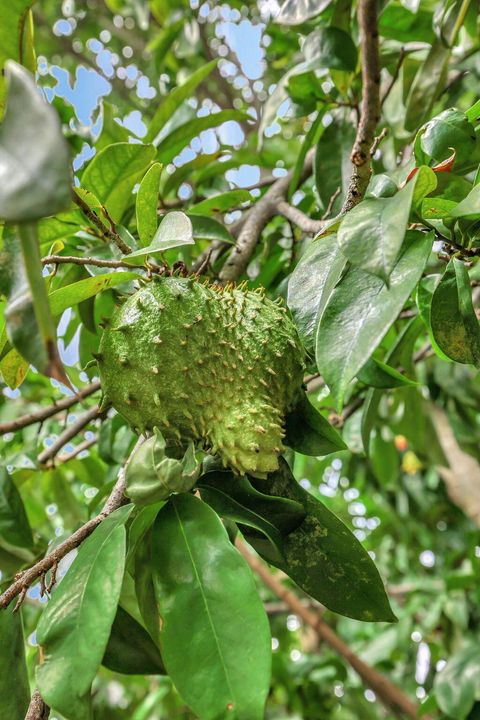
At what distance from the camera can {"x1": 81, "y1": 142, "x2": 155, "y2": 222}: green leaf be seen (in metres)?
1.09

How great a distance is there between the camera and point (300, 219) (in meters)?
1.16

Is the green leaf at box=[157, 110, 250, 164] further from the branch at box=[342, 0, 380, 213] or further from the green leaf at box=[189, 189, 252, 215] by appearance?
the branch at box=[342, 0, 380, 213]

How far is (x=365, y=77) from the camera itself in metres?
1.10

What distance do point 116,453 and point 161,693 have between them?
1.53 m

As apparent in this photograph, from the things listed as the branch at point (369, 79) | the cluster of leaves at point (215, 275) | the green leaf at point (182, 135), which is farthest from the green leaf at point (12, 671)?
the green leaf at point (182, 135)

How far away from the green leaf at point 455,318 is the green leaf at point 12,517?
791mm

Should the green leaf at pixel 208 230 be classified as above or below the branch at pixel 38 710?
above

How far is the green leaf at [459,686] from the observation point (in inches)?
64.8

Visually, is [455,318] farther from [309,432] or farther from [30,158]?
[30,158]

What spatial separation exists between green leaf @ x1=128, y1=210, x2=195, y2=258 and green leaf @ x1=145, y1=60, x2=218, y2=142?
0.67 metres

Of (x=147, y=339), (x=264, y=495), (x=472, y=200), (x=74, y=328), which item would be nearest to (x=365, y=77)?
(x=472, y=200)

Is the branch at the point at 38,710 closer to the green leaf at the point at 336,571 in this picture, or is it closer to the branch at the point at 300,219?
the green leaf at the point at 336,571

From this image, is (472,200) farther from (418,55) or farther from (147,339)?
(418,55)

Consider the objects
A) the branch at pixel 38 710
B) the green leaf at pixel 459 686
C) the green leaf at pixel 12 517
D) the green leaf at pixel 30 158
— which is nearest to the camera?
the green leaf at pixel 30 158
